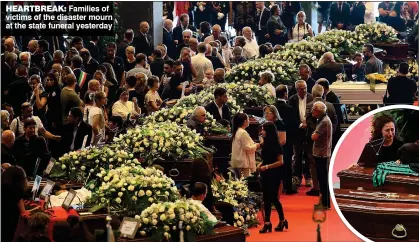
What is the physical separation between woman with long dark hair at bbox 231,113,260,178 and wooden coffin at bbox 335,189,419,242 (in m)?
3.99

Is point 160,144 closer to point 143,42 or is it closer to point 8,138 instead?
point 8,138

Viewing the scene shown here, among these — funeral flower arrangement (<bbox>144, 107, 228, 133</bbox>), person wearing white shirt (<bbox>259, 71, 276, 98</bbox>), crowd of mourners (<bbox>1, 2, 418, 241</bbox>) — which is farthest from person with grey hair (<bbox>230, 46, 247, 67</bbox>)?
funeral flower arrangement (<bbox>144, 107, 228, 133</bbox>)

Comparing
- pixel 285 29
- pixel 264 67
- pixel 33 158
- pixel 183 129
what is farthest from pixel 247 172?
pixel 285 29

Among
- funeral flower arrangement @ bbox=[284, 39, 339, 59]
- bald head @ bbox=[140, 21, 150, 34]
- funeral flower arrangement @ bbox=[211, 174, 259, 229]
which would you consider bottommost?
funeral flower arrangement @ bbox=[211, 174, 259, 229]

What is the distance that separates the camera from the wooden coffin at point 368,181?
7836 millimetres

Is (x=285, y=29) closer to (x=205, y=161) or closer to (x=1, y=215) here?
(x=205, y=161)

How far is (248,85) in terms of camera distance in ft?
46.0

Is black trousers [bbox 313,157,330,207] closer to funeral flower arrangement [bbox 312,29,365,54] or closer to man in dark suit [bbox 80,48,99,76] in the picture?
man in dark suit [bbox 80,48,99,76]

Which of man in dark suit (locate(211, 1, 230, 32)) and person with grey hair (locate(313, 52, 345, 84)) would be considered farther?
man in dark suit (locate(211, 1, 230, 32))

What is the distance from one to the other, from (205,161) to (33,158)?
187 centimetres

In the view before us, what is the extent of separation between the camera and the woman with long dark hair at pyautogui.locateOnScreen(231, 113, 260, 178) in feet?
39.0

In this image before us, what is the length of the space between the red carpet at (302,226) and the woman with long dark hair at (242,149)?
51 centimetres

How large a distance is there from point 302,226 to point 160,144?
156 centimetres

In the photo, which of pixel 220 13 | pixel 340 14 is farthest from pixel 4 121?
pixel 340 14
